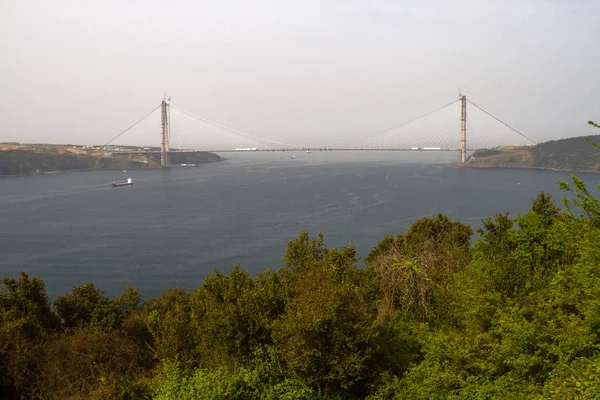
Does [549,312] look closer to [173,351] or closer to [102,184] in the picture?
[173,351]

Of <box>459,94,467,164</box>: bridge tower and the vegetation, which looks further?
<box>459,94,467,164</box>: bridge tower

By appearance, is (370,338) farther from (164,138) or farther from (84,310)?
(164,138)

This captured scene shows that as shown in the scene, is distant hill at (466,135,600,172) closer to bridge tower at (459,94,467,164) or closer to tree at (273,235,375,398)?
bridge tower at (459,94,467,164)

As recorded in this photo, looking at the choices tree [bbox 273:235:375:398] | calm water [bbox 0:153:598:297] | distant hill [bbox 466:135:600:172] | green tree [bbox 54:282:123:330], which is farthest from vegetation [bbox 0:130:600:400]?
distant hill [bbox 466:135:600:172]

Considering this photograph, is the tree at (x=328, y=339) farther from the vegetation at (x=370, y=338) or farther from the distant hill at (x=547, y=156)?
the distant hill at (x=547, y=156)

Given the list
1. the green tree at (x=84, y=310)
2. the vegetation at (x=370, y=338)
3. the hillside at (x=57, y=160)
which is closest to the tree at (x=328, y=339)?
the vegetation at (x=370, y=338)

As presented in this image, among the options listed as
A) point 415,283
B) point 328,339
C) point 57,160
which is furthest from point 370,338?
point 57,160
